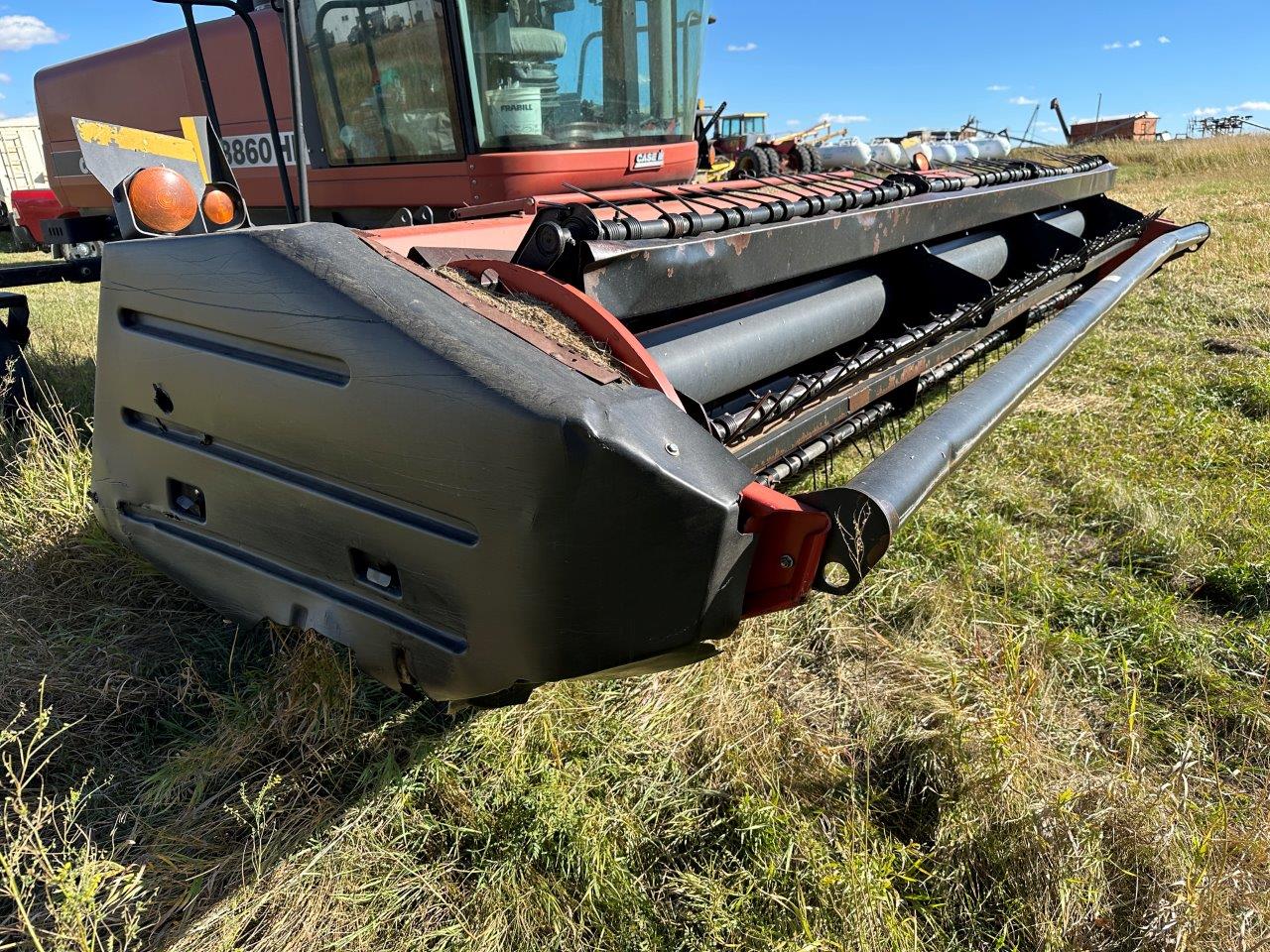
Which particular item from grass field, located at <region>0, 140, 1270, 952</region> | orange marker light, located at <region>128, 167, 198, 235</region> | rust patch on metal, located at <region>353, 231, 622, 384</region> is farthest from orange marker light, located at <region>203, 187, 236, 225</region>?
grass field, located at <region>0, 140, 1270, 952</region>

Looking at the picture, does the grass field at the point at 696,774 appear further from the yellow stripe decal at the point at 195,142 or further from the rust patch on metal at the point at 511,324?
the yellow stripe decal at the point at 195,142

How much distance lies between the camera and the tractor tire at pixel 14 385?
3305 mm

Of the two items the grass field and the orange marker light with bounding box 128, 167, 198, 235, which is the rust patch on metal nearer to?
the orange marker light with bounding box 128, 167, 198, 235

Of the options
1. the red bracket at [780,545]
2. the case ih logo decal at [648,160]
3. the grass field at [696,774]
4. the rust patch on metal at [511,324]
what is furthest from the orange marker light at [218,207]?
the case ih logo decal at [648,160]

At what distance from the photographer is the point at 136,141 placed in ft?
7.07

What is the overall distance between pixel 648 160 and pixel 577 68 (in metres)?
0.55

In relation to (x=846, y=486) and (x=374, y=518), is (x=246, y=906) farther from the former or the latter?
(x=846, y=486)

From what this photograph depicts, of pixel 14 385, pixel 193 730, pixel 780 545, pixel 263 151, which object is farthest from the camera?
pixel 263 151

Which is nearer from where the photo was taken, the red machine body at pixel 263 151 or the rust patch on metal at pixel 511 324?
the rust patch on metal at pixel 511 324

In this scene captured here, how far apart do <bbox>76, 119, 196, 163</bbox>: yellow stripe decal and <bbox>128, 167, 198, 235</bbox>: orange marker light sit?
18cm

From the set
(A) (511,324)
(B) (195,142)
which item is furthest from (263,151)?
(A) (511,324)

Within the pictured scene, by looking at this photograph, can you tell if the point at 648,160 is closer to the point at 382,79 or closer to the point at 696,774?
the point at 382,79

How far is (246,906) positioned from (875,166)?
355cm

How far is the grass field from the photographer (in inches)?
62.4
